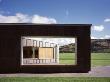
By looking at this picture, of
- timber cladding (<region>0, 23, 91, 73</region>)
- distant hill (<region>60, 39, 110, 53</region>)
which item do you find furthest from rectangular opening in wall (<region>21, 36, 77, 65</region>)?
distant hill (<region>60, 39, 110, 53</region>)

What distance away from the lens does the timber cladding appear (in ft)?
98.8

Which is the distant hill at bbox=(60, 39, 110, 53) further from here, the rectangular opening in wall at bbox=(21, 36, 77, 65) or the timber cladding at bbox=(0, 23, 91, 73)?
the timber cladding at bbox=(0, 23, 91, 73)

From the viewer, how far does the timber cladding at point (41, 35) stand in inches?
1186

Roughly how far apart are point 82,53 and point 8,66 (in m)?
6.79

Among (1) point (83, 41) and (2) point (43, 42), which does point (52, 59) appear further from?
(1) point (83, 41)

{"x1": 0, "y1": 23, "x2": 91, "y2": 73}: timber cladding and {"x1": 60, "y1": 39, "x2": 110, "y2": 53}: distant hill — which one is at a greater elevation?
{"x1": 60, "y1": 39, "x2": 110, "y2": 53}: distant hill

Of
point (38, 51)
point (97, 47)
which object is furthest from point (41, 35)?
point (97, 47)

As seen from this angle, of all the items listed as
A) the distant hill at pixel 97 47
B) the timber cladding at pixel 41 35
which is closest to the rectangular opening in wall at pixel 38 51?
the timber cladding at pixel 41 35

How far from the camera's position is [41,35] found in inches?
1204

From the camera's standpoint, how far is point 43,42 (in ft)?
145

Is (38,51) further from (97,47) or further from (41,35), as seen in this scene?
(97,47)

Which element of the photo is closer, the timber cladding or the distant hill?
the timber cladding

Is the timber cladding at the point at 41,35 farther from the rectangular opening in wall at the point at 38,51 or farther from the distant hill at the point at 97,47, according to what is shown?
the distant hill at the point at 97,47

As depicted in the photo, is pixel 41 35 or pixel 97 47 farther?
pixel 97 47
